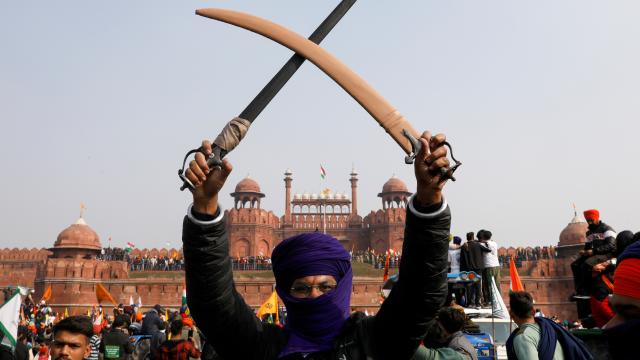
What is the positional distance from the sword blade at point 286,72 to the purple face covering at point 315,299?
2.05ft

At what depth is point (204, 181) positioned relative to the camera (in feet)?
4.67

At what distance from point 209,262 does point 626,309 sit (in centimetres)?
121

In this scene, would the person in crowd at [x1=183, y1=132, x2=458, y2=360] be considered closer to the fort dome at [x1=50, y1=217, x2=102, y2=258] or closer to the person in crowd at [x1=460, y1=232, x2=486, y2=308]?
the person in crowd at [x1=460, y1=232, x2=486, y2=308]

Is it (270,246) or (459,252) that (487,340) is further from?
(270,246)

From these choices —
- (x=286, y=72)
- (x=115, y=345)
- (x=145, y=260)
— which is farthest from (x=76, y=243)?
(x=286, y=72)

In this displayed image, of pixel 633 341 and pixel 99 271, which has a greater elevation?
pixel 99 271

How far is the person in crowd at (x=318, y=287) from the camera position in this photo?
133 centimetres

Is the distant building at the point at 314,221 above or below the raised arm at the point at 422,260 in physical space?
above

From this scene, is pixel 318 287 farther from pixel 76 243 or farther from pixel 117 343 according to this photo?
pixel 76 243

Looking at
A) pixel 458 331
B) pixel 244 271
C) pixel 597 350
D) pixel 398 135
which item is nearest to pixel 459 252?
pixel 458 331

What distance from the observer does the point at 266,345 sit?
5.11 feet

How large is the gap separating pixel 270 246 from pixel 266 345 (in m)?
43.3

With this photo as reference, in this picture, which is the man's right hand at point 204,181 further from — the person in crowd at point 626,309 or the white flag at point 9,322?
the white flag at point 9,322

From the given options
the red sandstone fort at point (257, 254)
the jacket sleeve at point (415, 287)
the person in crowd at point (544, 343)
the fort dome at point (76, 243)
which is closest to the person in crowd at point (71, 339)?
the jacket sleeve at point (415, 287)
